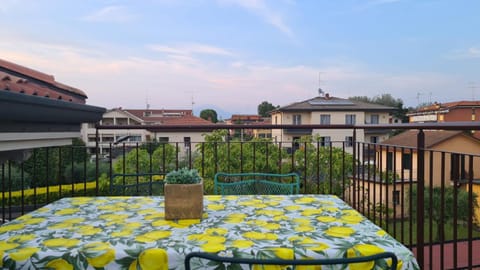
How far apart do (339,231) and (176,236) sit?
582 mm

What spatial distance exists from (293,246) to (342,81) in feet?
99.0

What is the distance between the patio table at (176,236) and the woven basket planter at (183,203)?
0.15 feet

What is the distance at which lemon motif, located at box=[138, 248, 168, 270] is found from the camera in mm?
1019

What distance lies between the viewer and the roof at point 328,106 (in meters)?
29.2

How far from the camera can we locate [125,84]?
13.8 meters

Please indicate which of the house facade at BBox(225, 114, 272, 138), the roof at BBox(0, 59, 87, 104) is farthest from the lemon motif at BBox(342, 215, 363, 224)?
the house facade at BBox(225, 114, 272, 138)

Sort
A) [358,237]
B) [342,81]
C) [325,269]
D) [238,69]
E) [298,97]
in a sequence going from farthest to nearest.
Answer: [298,97], [342,81], [238,69], [358,237], [325,269]

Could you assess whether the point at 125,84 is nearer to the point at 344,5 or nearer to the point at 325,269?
the point at 344,5

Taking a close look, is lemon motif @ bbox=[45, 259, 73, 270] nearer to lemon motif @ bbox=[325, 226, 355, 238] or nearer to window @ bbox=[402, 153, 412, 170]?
lemon motif @ bbox=[325, 226, 355, 238]

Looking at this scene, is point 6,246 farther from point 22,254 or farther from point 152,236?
point 152,236

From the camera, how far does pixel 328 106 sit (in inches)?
1187

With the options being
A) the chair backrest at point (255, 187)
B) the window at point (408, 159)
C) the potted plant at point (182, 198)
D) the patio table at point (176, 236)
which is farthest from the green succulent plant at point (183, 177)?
the window at point (408, 159)

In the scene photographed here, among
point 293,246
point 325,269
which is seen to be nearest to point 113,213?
point 293,246

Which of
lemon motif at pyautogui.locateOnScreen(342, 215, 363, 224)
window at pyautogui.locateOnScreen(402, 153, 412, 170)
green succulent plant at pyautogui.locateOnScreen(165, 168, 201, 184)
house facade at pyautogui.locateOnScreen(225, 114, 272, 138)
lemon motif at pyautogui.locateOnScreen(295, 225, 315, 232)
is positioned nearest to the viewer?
lemon motif at pyautogui.locateOnScreen(295, 225, 315, 232)
